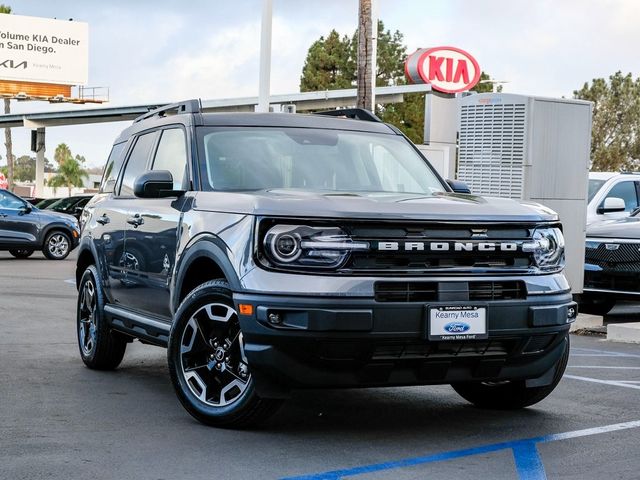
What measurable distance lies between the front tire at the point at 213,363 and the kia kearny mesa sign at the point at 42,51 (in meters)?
72.1

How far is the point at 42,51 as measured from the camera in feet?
254

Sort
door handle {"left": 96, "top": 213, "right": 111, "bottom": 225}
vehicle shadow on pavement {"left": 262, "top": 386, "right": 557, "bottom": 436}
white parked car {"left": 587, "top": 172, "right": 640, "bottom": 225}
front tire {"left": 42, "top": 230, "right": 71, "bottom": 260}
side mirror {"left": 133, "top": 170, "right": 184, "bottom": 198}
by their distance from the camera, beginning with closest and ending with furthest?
vehicle shadow on pavement {"left": 262, "top": 386, "right": 557, "bottom": 436}
side mirror {"left": 133, "top": 170, "right": 184, "bottom": 198}
door handle {"left": 96, "top": 213, "right": 111, "bottom": 225}
white parked car {"left": 587, "top": 172, "right": 640, "bottom": 225}
front tire {"left": 42, "top": 230, "right": 71, "bottom": 260}

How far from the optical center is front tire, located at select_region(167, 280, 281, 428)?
6480 millimetres

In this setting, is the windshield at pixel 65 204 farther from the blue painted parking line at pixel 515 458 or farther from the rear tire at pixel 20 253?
the blue painted parking line at pixel 515 458

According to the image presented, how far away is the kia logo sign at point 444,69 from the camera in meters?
31.2

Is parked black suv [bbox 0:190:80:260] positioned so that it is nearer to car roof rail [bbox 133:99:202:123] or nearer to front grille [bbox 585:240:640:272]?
front grille [bbox 585:240:640:272]

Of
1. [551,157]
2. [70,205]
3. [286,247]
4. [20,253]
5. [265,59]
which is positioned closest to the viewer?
[286,247]

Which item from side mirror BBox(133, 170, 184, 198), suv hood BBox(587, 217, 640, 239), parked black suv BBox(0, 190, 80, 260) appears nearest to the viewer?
side mirror BBox(133, 170, 184, 198)

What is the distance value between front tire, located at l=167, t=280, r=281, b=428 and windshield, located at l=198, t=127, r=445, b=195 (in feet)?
2.96

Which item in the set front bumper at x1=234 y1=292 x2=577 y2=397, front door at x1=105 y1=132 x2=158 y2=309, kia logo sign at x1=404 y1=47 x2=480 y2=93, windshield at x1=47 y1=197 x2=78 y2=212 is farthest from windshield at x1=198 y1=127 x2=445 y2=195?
windshield at x1=47 y1=197 x2=78 y2=212

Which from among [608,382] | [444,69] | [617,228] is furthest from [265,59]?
[608,382]

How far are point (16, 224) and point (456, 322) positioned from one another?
19982 millimetres

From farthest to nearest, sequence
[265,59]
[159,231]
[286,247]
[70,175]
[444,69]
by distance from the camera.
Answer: [70,175]
[444,69]
[265,59]
[159,231]
[286,247]

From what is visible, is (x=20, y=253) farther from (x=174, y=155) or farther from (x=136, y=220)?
(x=174, y=155)
